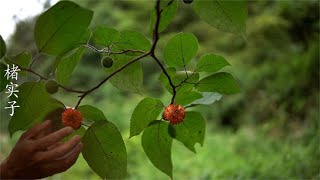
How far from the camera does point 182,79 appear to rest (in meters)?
0.41

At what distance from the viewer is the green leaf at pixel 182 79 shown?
16.1 inches

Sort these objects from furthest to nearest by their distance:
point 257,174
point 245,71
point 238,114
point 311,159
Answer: point 238,114 < point 245,71 < point 257,174 < point 311,159

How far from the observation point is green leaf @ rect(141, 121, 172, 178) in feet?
1.44

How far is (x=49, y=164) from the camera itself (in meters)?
0.33

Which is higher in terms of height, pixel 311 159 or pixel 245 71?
pixel 311 159

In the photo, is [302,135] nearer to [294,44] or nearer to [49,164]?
[294,44]

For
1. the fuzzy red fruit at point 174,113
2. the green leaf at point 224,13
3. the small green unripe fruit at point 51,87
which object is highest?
the green leaf at point 224,13

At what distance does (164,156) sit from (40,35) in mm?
180

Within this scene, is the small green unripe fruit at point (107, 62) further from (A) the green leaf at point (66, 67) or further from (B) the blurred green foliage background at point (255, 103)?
(B) the blurred green foliage background at point (255, 103)

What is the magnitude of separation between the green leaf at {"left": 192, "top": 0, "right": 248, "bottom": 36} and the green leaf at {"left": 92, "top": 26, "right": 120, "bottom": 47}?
9 cm

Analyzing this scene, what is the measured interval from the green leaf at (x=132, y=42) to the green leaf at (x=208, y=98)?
7 cm

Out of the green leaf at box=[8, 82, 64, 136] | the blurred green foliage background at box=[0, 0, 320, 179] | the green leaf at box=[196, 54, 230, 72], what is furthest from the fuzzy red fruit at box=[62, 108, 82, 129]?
the blurred green foliage background at box=[0, 0, 320, 179]

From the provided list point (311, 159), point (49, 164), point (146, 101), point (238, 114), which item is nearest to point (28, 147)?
point (49, 164)

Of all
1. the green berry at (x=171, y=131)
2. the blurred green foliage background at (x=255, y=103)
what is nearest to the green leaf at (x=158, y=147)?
the green berry at (x=171, y=131)
